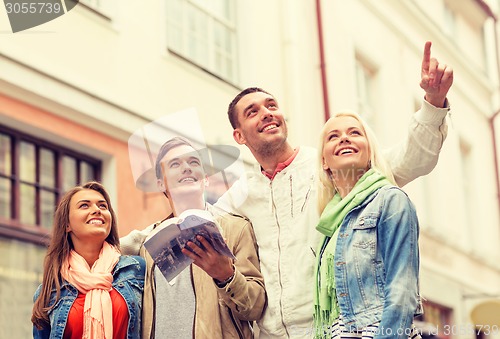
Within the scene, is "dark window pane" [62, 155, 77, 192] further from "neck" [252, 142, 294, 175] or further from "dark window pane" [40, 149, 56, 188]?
"neck" [252, 142, 294, 175]

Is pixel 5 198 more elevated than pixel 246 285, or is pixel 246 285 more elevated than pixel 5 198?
pixel 5 198

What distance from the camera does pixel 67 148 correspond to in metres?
10.3

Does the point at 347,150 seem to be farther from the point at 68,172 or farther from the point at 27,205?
the point at 68,172

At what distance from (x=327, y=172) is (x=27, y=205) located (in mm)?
5317

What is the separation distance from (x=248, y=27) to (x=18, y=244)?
212 inches

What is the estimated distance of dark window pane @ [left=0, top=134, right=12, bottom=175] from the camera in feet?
31.0

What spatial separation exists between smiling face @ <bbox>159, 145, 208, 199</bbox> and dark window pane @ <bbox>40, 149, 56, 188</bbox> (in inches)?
207

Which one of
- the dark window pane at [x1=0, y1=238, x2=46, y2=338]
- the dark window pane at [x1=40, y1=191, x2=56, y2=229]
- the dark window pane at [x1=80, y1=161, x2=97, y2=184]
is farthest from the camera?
the dark window pane at [x1=80, y1=161, x2=97, y2=184]

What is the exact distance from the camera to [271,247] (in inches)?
198

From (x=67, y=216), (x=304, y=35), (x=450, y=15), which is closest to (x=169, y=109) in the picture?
(x=304, y=35)

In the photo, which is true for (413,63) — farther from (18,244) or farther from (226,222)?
(226,222)

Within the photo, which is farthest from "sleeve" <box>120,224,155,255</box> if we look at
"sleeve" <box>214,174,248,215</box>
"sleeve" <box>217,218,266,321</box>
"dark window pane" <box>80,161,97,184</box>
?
"dark window pane" <box>80,161,97,184</box>

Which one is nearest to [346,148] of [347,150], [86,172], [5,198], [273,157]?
[347,150]

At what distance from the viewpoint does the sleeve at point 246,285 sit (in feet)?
15.6
